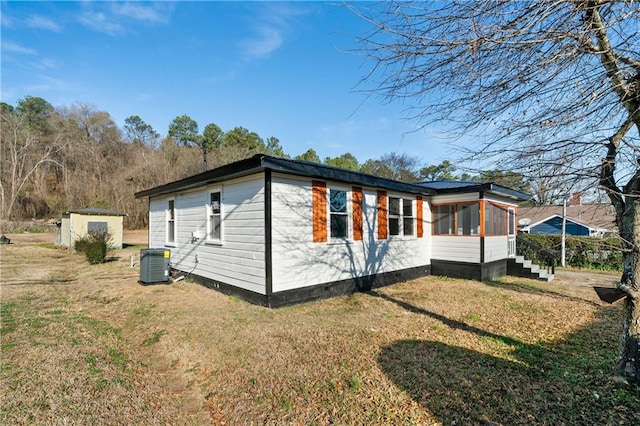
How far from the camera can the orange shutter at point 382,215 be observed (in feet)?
26.7

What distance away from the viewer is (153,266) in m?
8.06

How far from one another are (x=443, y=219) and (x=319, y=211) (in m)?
5.40

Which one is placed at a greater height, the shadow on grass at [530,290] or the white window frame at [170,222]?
the white window frame at [170,222]

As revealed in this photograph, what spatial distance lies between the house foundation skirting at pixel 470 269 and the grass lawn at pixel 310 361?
231 cm

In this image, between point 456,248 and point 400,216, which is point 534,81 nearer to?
point 400,216

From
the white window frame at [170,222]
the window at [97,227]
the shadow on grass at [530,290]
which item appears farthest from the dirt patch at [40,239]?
the shadow on grass at [530,290]

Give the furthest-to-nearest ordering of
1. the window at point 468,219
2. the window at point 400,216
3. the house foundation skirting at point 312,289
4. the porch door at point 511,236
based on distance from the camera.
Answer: the porch door at point 511,236 → the window at point 468,219 → the window at point 400,216 → the house foundation skirting at point 312,289

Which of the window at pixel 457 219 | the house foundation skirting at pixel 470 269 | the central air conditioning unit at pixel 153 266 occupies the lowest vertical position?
the house foundation skirting at pixel 470 269

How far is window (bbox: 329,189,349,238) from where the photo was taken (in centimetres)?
701

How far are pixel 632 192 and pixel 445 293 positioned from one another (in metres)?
5.18

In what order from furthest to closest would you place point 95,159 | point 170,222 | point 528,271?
point 95,159 → point 528,271 → point 170,222

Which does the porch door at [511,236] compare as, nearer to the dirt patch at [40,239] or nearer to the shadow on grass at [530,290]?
the shadow on grass at [530,290]

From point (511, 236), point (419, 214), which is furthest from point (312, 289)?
point (511, 236)

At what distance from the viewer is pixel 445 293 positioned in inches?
294
